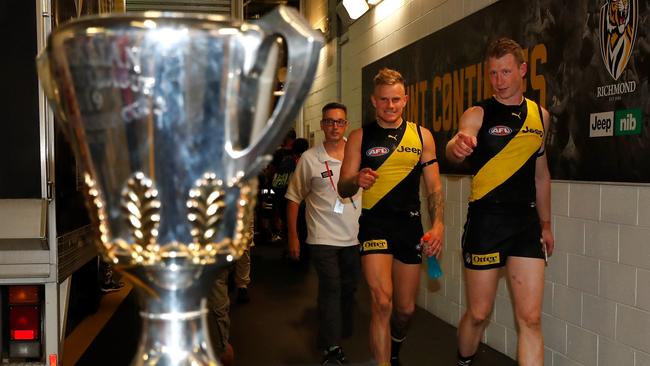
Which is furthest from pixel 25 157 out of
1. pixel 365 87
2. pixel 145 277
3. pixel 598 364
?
pixel 365 87

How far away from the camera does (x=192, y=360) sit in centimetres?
98

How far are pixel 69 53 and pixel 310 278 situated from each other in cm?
828

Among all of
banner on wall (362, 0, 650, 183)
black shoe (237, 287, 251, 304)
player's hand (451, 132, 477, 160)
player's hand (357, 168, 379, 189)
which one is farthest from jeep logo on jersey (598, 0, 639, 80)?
black shoe (237, 287, 251, 304)

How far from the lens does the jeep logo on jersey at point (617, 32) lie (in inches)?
146

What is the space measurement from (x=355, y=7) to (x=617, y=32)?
17.5 feet

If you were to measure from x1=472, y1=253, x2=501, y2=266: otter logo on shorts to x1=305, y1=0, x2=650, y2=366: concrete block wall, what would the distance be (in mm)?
611

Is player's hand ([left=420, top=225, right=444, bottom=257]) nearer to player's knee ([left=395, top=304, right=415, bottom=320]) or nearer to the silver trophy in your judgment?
player's knee ([left=395, top=304, right=415, bottom=320])

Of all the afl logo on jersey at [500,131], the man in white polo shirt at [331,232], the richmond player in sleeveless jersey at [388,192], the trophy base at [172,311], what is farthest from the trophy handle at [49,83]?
the man in white polo shirt at [331,232]

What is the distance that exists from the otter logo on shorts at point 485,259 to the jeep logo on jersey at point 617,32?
1.06 m

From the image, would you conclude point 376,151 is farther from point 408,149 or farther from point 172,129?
point 172,129

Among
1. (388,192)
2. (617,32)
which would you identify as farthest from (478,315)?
(617,32)

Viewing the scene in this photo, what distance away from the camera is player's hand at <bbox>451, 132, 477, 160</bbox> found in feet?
11.1

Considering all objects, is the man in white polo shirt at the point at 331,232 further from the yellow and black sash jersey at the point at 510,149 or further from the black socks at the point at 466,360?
the yellow and black sash jersey at the point at 510,149

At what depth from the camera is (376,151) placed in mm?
4262
